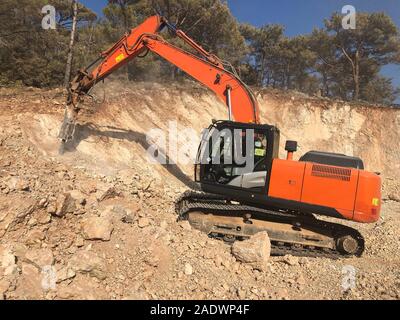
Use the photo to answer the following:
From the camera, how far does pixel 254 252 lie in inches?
264

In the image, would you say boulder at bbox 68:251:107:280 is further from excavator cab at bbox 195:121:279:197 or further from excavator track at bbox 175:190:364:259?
excavator cab at bbox 195:121:279:197

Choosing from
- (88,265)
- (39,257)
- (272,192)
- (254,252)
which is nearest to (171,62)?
(272,192)

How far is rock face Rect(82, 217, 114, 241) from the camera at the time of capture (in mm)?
6391

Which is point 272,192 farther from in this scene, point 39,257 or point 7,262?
point 7,262

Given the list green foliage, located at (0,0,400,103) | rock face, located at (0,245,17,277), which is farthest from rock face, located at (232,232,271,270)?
green foliage, located at (0,0,400,103)

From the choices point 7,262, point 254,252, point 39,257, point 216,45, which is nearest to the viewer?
point 7,262

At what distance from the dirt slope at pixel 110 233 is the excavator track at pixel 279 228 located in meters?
0.42

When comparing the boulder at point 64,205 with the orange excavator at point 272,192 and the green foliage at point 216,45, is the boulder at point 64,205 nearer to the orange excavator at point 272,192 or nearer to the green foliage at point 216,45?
the orange excavator at point 272,192

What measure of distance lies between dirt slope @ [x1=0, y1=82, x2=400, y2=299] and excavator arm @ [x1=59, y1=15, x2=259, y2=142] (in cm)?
128

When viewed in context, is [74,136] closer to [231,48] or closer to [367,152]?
[367,152]

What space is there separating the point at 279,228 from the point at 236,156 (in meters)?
1.74

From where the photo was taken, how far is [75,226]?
6.64 m

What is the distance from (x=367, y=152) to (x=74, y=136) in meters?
14.0
